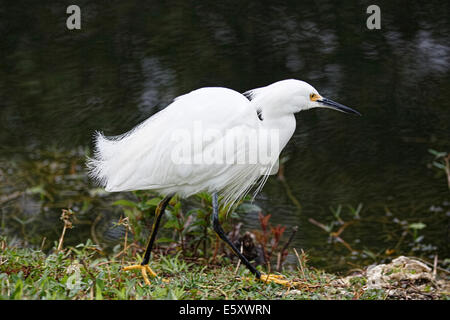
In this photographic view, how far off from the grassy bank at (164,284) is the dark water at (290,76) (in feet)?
3.77

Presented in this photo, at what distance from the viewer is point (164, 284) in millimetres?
2756

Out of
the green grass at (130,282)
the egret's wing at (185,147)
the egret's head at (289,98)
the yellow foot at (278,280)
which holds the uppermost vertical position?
the egret's head at (289,98)

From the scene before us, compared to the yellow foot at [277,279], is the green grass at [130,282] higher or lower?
higher

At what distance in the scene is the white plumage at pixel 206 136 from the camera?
9.22 feet

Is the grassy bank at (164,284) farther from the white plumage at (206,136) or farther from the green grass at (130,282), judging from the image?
the white plumage at (206,136)

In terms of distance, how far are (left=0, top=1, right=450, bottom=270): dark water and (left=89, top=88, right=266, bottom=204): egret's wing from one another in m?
1.50

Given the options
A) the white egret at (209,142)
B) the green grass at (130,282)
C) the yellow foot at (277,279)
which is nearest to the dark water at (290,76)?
the yellow foot at (277,279)

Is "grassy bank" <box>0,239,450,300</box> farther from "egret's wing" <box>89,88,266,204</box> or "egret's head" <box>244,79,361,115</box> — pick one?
"egret's head" <box>244,79,361,115</box>

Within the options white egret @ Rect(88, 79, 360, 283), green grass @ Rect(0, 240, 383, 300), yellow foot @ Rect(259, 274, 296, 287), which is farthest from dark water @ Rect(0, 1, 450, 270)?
white egret @ Rect(88, 79, 360, 283)

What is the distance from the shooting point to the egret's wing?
281 cm

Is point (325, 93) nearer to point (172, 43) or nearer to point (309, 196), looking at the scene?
point (309, 196)

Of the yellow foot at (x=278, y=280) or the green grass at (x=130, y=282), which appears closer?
the green grass at (x=130, y=282)

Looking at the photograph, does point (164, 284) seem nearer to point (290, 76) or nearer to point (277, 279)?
point (277, 279)
